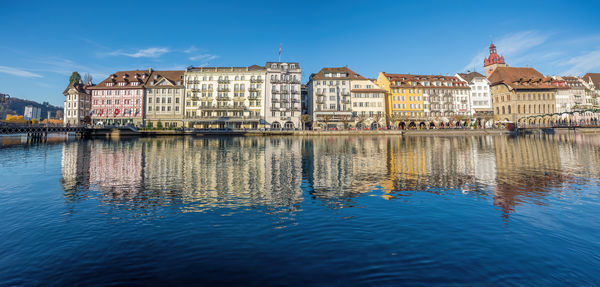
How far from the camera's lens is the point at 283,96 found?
9381cm

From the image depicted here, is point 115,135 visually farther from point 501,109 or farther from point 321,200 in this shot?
point 501,109

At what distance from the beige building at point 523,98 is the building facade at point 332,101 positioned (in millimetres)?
54690

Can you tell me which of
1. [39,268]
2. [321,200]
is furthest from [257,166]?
[39,268]

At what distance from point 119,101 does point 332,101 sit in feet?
228

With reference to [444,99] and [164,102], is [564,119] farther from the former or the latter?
[164,102]

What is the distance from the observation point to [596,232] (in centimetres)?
888

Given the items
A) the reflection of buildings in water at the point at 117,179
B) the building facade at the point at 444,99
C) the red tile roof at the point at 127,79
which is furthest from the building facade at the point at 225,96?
the reflection of buildings in water at the point at 117,179

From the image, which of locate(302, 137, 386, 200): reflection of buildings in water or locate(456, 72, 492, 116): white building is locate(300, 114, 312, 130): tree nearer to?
locate(456, 72, 492, 116): white building

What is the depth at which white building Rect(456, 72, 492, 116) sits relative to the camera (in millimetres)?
102562

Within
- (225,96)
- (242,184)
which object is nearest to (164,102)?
(225,96)

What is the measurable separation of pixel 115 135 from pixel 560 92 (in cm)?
14471

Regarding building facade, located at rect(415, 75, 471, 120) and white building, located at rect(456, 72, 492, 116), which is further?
white building, located at rect(456, 72, 492, 116)

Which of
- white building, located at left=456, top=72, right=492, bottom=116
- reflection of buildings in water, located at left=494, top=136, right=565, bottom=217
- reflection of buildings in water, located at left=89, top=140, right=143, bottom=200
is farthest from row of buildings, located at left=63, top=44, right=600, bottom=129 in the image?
reflection of buildings in water, located at left=494, top=136, right=565, bottom=217

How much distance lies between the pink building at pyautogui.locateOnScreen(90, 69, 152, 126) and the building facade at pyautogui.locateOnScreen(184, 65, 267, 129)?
15.4 m
